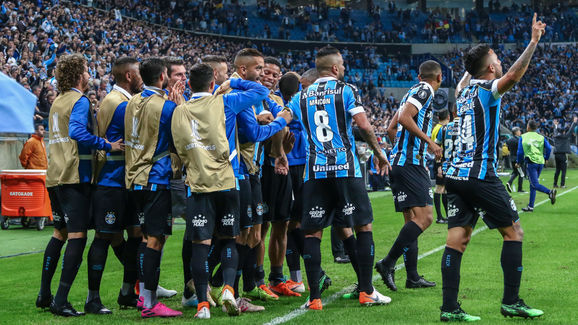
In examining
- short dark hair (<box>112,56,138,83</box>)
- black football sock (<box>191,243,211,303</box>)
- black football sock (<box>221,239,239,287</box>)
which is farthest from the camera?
short dark hair (<box>112,56,138,83</box>)

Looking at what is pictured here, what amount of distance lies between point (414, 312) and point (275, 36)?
148 feet

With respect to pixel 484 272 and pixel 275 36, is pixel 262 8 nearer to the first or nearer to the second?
pixel 275 36

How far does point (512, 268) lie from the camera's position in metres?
5.64

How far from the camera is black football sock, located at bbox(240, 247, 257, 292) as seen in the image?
6802 millimetres

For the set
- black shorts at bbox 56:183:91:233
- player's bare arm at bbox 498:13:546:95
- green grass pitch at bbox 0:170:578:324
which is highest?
player's bare arm at bbox 498:13:546:95

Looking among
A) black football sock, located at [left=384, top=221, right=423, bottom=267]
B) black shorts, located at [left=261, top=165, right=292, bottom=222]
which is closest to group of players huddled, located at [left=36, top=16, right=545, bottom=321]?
black football sock, located at [left=384, top=221, right=423, bottom=267]

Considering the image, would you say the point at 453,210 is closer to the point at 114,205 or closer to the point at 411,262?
the point at 411,262

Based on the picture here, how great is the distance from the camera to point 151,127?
6184 millimetres

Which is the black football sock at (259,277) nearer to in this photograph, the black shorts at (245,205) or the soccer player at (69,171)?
the black shorts at (245,205)

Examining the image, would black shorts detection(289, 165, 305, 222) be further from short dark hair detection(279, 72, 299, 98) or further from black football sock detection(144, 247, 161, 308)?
black football sock detection(144, 247, 161, 308)

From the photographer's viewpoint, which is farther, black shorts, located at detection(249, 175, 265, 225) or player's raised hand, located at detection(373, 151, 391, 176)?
black shorts, located at detection(249, 175, 265, 225)

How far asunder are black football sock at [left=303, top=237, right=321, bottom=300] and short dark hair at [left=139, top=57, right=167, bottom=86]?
80.1 inches

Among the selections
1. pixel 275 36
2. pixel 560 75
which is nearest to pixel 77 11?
pixel 275 36

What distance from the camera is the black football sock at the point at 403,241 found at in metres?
7.11
